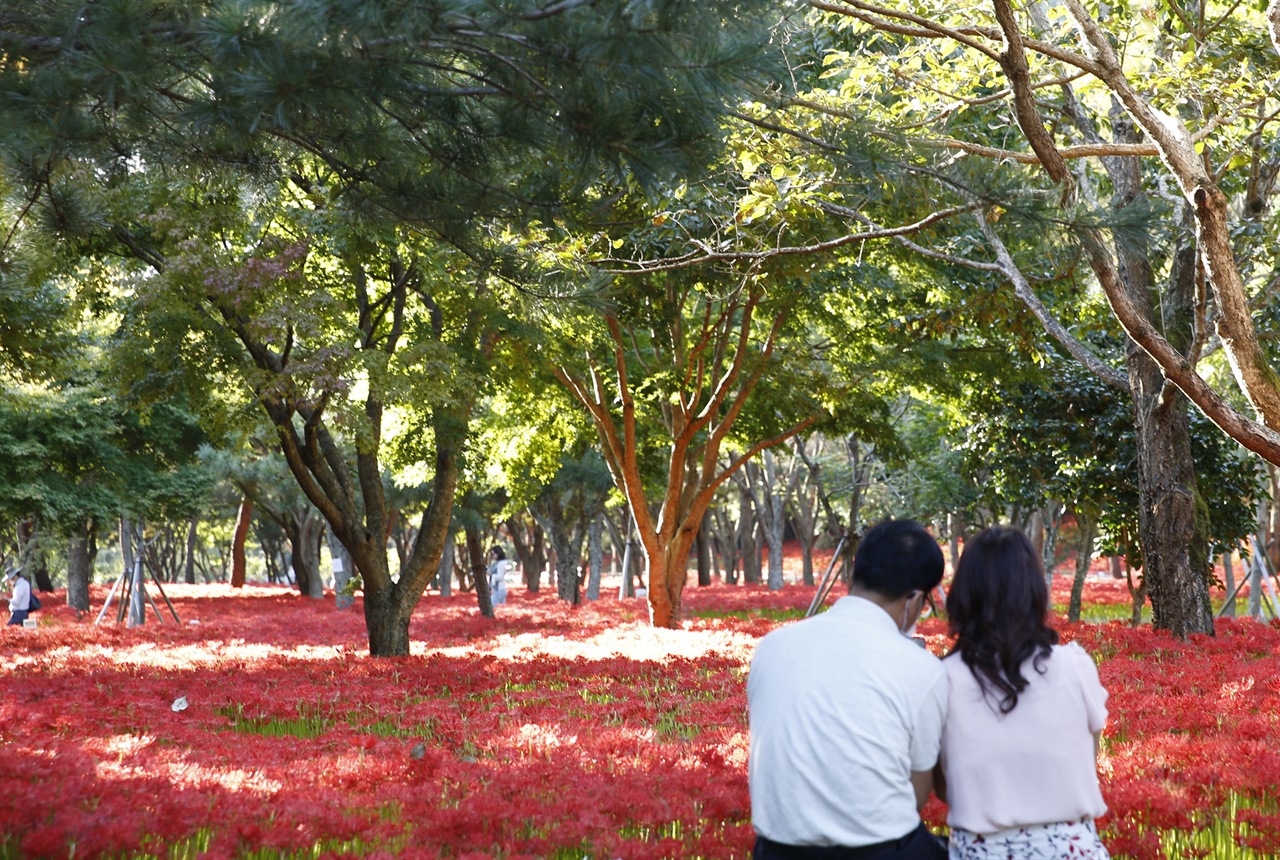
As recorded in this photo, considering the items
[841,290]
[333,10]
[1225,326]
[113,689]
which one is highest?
[841,290]

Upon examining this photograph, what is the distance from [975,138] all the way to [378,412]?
329 inches

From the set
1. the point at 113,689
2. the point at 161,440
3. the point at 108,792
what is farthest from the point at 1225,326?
the point at 161,440

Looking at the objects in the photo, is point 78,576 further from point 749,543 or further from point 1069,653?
point 1069,653

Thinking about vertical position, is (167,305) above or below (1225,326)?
above

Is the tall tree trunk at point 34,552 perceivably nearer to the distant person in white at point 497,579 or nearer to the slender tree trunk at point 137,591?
the slender tree trunk at point 137,591

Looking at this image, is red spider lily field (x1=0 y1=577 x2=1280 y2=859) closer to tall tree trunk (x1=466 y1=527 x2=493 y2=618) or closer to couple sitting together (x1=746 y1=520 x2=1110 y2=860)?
couple sitting together (x1=746 y1=520 x2=1110 y2=860)

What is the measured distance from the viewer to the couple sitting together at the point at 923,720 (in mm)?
3170

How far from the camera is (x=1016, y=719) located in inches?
129

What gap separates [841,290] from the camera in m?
16.2

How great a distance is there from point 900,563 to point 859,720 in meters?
0.48

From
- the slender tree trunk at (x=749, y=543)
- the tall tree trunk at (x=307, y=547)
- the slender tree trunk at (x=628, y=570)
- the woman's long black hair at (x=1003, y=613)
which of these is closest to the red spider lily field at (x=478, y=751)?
the woman's long black hair at (x=1003, y=613)

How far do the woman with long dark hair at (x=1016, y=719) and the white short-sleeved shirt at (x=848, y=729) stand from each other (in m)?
0.11

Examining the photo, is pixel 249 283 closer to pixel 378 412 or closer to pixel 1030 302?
pixel 378 412

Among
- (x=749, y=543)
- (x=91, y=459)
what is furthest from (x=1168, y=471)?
(x=749, y=543)
